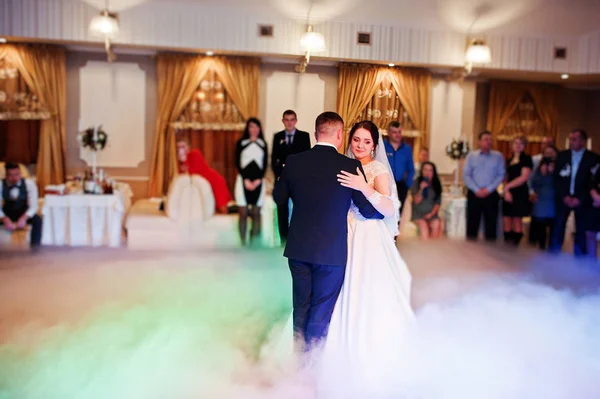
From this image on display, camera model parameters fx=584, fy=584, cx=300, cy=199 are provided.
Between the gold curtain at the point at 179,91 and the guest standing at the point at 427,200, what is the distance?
2916 mm

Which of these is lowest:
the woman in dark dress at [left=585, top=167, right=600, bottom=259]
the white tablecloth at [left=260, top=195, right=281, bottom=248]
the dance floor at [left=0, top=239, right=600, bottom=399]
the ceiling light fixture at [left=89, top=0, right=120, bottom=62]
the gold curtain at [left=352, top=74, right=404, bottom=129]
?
the dance floor at [left=0, top=239, right=600, bottom=399]

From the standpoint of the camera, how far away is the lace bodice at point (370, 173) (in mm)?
2936

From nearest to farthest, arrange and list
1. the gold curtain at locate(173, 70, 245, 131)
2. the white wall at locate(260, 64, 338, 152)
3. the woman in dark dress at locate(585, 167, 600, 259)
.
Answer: the white wall at locate(260, 64, 338, 152) < the woman in dark dress at locate(585, 167, 600, 259) < the gold curtain at locate(173, 70, 245, 131)

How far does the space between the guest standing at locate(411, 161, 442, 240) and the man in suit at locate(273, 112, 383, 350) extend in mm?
4250

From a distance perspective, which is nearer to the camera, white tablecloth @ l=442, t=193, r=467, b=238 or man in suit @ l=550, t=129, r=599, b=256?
man in suit @ l=550, t=129, r=599, b=256

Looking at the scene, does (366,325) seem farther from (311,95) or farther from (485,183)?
(485,183)

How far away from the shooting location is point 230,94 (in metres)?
8.72

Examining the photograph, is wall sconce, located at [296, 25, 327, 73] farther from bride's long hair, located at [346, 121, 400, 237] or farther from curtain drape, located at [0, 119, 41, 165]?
curtain drape, located at [0, 119, 41, 165]

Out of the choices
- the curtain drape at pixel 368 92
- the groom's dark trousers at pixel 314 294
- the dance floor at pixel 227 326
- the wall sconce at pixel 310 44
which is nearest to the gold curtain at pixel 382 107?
the curtain drape at pixel 368 92

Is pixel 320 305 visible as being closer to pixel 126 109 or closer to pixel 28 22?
pixel 28 22

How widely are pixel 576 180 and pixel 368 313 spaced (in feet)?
13.8

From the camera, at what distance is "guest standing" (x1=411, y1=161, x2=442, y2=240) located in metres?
7.02

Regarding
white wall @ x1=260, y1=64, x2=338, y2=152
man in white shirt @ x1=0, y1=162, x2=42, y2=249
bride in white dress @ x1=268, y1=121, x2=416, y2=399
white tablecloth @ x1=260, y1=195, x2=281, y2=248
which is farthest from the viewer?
white tablecloth @ x1=260, y1=195, x2=281, y2=248

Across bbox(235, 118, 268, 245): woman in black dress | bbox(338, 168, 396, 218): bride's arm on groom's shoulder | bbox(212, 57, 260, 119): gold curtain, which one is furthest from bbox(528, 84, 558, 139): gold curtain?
bbox(338, 168, 396, 218): bride's arm on groom's shoulder
